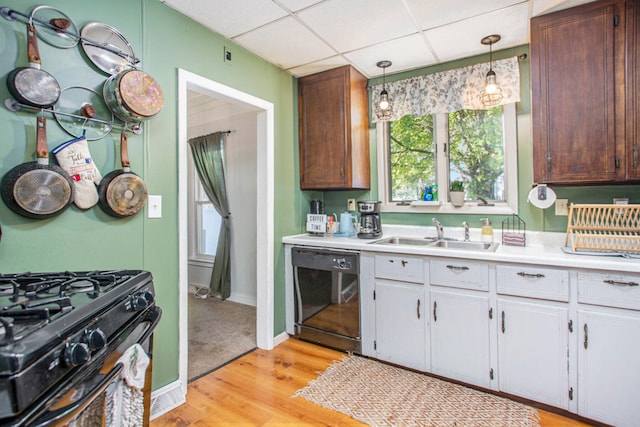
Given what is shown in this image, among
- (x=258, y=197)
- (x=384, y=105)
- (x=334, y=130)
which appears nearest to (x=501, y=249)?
(x=384, y=105)

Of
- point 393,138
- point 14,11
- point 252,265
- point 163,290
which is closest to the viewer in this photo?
point 14,11

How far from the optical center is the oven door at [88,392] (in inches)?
27.1

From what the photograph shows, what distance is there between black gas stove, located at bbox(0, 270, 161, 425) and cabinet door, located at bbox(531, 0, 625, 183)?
2.30 m

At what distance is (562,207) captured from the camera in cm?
232

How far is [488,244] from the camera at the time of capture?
2.49 m

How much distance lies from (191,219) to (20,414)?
4155 millimetres

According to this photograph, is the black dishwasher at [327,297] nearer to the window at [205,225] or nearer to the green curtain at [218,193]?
the green curtain at [218,193]

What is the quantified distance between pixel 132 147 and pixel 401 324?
2051 millimetres

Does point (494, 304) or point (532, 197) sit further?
point (532, 197)

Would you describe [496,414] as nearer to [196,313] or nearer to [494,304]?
[494,304]

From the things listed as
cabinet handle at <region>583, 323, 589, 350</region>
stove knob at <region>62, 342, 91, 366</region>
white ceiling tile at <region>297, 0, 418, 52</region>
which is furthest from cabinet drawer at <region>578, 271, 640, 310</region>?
stove knob at <region>62, 342, 91, 366</region>

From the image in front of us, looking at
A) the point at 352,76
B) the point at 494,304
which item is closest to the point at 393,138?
the point at 352,76

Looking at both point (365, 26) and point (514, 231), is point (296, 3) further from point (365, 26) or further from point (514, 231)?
point (514, 231)

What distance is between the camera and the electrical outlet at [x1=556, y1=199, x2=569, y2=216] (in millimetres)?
2301
